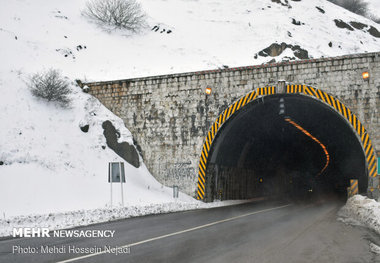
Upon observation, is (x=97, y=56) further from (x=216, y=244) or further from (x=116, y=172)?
(x=216, y=244)

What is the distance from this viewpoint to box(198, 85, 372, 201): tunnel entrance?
2216cm

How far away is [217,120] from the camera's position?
21.3m

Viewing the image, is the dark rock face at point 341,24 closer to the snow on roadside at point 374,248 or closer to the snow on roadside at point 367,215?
the snow on roadside at point 367,215

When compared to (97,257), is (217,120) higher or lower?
higher

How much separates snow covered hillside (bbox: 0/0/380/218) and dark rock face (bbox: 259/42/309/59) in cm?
9

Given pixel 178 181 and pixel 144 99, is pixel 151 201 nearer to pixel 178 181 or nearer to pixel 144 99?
pixel 178 181

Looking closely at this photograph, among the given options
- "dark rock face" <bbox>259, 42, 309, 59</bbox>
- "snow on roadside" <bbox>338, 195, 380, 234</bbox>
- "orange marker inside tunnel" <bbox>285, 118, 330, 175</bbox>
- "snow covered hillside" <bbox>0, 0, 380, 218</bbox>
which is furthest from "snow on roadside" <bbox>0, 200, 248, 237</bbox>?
"dark rock face" <bbox>259, 42, 309, 59</bbox>

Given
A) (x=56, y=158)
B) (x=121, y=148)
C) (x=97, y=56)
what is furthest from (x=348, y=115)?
(x=97, y=56)

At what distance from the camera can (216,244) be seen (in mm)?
7922

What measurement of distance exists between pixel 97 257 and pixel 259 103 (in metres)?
16.0

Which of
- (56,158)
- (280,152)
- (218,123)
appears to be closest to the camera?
(56,158)

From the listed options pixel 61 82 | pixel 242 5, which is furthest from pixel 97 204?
pixel 242 5

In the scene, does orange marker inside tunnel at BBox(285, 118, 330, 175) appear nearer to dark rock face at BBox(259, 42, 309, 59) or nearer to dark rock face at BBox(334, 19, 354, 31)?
dark rock face at BBox(259, 42, 309, 59)

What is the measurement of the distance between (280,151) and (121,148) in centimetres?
1701
